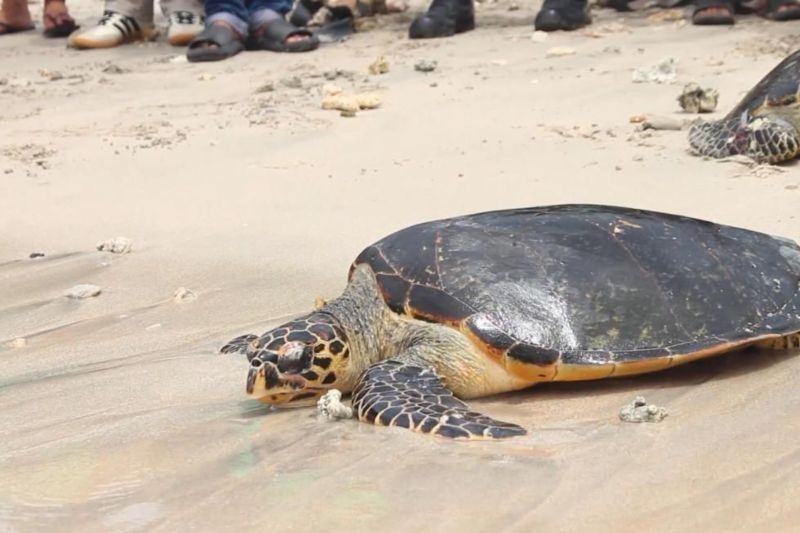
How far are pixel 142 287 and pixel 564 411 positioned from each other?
1.56m

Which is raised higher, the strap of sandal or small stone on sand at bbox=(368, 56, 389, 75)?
the strap of sandal

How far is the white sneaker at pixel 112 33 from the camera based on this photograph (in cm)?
691

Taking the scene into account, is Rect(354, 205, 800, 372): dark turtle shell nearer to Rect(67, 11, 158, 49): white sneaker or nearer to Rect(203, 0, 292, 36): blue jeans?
Rect(203, 0, 292, 36): blue jeans

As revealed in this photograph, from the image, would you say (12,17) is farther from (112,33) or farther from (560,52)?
(560,52)

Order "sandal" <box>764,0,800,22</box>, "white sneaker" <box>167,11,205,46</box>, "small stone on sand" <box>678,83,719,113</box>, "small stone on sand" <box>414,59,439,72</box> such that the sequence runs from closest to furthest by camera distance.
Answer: "small stone on sand" <box>678,83,719,113</box> < "small stone on sand" <box>414,59,439,72</box> < "sandal" <box>764,0,800,22</box> < "white sneaker" <box>167,11,205,46</box>

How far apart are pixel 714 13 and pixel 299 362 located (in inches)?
173

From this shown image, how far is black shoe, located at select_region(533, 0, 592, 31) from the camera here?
250 inches

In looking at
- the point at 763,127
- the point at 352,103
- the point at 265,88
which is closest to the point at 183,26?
the point at 265,88

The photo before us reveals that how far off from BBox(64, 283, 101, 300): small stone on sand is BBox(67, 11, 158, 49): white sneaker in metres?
3.94

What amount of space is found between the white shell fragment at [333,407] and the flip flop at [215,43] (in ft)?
14.1

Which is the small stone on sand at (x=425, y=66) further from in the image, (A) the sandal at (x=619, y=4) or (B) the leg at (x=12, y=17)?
(B) the leg at (x=12, y=17)

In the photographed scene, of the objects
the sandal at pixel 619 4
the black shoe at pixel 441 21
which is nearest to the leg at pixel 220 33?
the black shoe at pixel 441 21

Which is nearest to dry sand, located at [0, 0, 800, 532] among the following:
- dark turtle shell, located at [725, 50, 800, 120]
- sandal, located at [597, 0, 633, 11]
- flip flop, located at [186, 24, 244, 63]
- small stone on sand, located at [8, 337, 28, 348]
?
small stone on sand, located at [8, 337, 28, 348]

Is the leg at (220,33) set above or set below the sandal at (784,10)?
below
